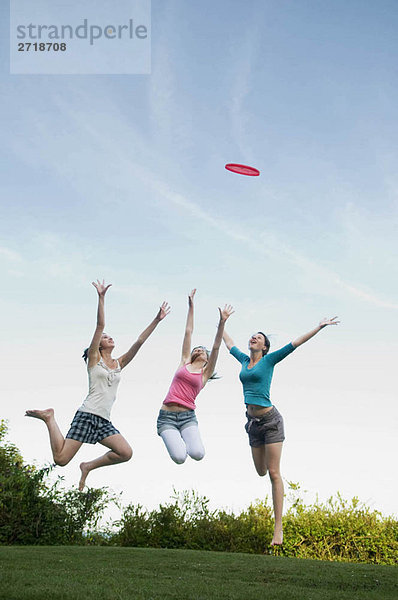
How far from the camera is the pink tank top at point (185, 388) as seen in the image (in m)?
8.92

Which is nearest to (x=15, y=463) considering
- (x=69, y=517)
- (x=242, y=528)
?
(x=69, y=517)

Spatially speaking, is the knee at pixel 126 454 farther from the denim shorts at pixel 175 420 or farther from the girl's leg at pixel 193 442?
the girl's leg at pixel 193 442

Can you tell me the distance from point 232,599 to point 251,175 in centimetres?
654

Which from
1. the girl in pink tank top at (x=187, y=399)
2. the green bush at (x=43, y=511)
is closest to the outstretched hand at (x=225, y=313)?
the girl in pink tank top at (x=187, y=399)

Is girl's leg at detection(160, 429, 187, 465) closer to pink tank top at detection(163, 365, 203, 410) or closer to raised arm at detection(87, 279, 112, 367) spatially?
pink tank top at detection(163, 365, 203, 410)

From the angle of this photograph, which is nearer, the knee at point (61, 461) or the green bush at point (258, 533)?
the knee at point (61, 461)

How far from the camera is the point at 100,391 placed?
8.57 meters

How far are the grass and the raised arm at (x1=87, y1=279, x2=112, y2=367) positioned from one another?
257cm

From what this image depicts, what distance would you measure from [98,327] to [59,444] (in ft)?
5.51

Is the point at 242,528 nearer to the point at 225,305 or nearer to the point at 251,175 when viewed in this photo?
the point at 225,305

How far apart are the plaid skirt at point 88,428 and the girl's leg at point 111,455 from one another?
9 cm

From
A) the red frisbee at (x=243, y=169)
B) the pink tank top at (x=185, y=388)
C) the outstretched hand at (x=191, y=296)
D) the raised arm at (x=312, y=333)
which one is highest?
the red frisbee at (x=243, y=169)

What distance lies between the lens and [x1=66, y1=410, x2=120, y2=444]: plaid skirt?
Answer: 27.5ft

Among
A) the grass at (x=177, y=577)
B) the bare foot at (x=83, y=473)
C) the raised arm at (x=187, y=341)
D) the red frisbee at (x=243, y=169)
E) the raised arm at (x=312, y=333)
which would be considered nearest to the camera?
the grass at (x=177, y=577)
